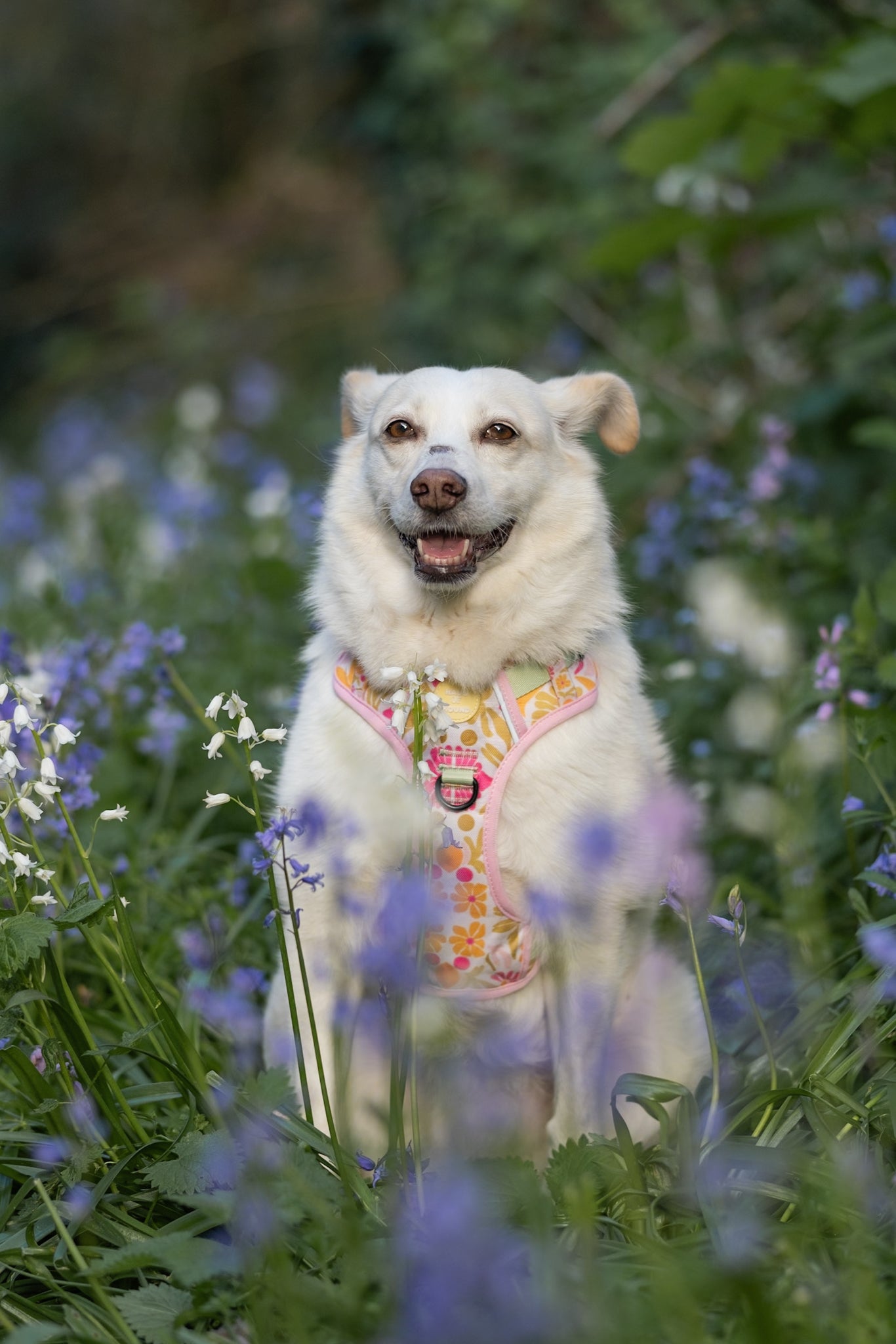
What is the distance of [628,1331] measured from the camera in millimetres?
1664

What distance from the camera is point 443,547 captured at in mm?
2859

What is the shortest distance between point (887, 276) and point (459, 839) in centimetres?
338

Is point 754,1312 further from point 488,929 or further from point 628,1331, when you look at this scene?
point 488,929

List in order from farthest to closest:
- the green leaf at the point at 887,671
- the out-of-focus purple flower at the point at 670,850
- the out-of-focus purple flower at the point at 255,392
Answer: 1. the out-of-focus purple flower at the point at 255,392
2. the green leaf at the point at 887,671
3. the out-of-focus purple flower at the point at 670,850

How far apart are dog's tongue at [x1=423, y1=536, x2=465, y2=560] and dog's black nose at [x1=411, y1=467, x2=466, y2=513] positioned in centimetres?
9

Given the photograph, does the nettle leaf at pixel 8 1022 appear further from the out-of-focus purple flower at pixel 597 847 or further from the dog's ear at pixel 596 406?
the dog's ear at pixel 596 406

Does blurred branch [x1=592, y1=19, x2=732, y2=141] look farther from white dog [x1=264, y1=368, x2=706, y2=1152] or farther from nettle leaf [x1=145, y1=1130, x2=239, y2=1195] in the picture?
nettle leaf [x1=145, y1=1130, x2=239, y2=1195]

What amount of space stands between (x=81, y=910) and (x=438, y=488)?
3.70 feet

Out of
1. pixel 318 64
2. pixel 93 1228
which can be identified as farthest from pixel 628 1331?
pixel 318 64

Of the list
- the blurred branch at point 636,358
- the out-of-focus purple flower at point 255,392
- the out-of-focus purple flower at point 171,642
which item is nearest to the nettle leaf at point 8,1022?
the out-of-focus purple flower at point 171,642

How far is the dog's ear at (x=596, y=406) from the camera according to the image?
10.4ft

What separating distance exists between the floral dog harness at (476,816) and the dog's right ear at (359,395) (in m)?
0.84

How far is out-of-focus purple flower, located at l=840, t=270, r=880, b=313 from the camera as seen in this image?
16.1 feet

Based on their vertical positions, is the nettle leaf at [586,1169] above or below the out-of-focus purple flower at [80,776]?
below
